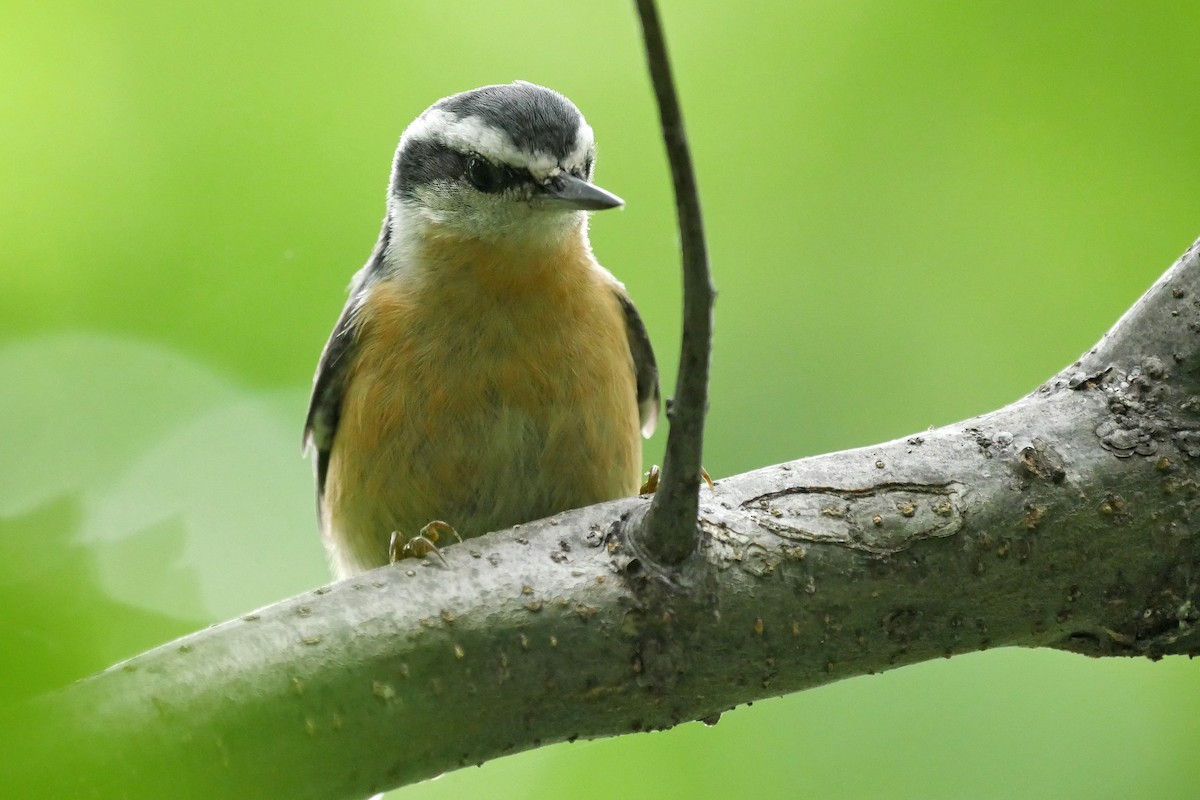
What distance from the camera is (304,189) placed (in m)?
4.25

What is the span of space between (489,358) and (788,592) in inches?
66.1

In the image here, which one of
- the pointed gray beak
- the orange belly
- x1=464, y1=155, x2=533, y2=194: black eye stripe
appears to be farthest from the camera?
x1=464, y1=155, x2=533, y2=194: black eye stripe

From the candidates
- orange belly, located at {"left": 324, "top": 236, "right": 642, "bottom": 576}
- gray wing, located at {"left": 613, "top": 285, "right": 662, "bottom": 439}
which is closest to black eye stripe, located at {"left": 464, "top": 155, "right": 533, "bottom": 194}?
orange belly, located at {"left": 324, "top": 236, "right": 642, "bottom": 576}

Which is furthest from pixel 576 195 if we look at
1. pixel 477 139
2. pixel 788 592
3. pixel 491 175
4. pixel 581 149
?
pixel 788 592

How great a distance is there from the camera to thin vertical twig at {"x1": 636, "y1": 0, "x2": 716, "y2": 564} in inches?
74.5

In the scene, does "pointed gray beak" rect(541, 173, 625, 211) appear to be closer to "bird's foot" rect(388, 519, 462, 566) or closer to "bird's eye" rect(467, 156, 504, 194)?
"bird's eye" rect(467, 156, 504, 194)

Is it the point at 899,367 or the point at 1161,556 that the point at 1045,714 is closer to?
the point at 899,367

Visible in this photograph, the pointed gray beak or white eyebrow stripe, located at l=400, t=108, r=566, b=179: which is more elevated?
white eyebrow stripe, located at l=400, t=108, r=566, b=179

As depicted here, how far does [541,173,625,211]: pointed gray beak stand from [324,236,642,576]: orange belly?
11.6 inches

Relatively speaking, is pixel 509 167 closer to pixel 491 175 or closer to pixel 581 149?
pixel 491 175

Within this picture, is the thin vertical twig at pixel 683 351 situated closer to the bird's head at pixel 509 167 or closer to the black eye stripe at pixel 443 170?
the bird's head at pixel 509 167

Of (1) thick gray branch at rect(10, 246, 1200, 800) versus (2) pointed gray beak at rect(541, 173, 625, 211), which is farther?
(2) pointed gray beak at rect(541, 173, 625, 211)

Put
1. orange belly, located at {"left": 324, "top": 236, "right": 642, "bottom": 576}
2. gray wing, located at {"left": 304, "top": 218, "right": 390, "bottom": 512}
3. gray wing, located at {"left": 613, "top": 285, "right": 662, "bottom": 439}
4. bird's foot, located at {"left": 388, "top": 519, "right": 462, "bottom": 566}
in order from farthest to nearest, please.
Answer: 1. gray wing, located at {"left": 613, "top": 285, "right": 662, "bottom": 439}
2. gray wing, located at {"left": 304, "top": 218, "right": 390, "bottom": 512}
3. orange belly, located at {"left": 324, "top": 236, "right": 642, "bottom": 576}
4. bird's foot, located at {"left": 388, "top": 519, "right": 462, "bottom": 566}

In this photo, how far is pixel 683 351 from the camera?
7.50 ft
